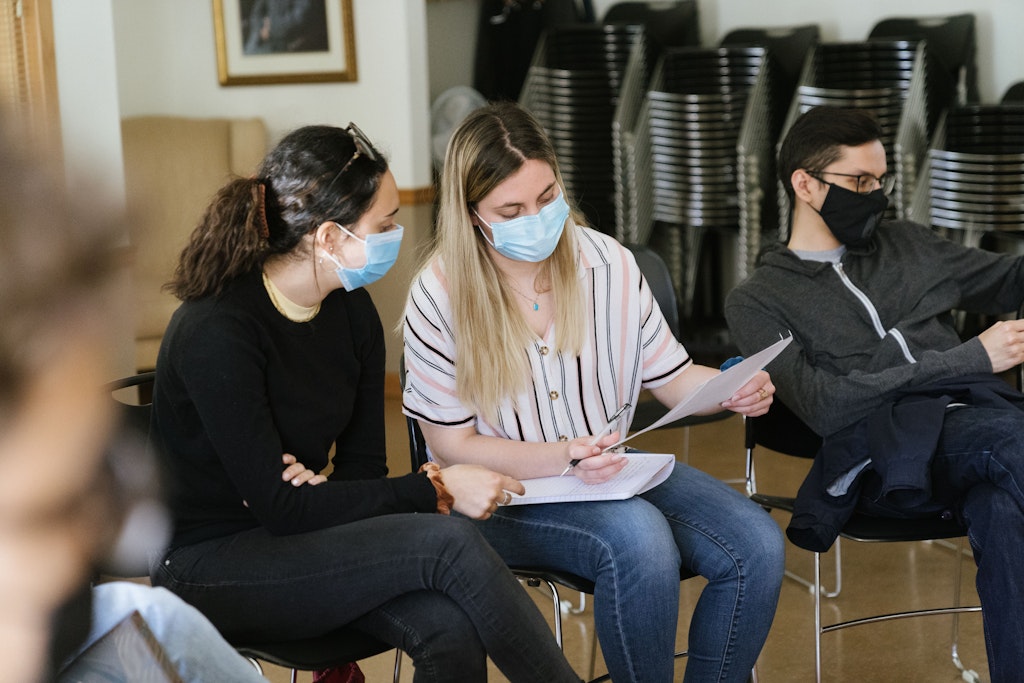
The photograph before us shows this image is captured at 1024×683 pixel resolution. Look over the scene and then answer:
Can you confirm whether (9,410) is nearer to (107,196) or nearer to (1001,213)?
(107,196)

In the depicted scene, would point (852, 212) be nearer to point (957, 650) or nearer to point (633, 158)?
point (957, 650)

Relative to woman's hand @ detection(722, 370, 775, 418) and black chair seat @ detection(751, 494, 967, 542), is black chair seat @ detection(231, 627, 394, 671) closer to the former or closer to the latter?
woman's hand @ detection(722, 370, 775, 418)

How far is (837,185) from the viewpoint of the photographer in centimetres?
246

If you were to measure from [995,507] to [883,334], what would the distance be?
0.46 m

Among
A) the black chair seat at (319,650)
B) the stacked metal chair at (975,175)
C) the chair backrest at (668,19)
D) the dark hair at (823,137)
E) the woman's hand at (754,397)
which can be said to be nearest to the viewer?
the black chair seat at (319,650)

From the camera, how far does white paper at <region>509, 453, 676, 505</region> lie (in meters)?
1.94

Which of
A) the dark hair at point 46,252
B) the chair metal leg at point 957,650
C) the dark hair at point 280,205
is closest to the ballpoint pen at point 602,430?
the dark hair at point 280,205

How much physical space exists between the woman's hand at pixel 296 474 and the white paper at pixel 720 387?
52 centimetres

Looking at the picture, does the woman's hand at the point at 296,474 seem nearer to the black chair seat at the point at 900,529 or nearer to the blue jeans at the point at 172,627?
the blue jeans at the point at 172,627

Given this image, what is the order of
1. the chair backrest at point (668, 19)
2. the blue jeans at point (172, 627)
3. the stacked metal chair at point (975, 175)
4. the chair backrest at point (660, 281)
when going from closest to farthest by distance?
the blue jeans at point (172, 627), the chair backrest at point (660, 281), the stacked metal chair at point (975, 175), the chair backrest at point (668, 19)

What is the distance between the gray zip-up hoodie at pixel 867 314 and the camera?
2291mm

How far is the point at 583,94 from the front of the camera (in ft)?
17.0

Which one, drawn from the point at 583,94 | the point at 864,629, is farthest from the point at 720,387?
the point at 583,94

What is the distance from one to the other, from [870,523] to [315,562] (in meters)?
1.11
